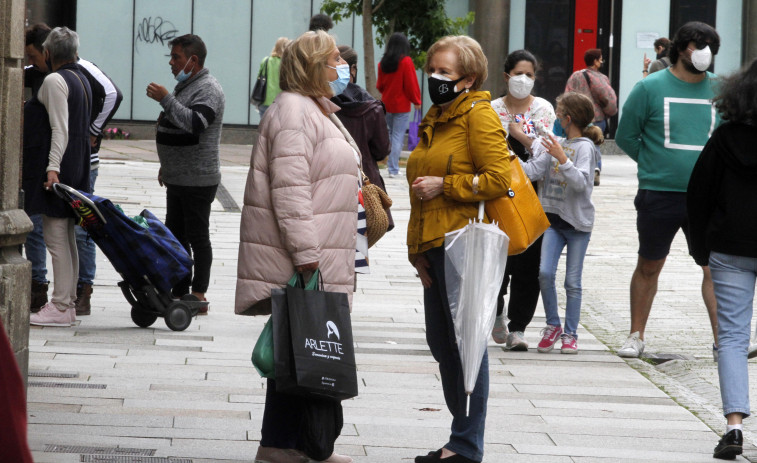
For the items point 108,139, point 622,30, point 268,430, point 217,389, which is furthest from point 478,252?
point 622,30

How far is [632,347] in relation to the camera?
24.7 feet

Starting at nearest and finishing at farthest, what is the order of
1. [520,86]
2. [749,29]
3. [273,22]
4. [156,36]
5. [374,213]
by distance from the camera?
[374,213] → [520,86] → [156,36] → [273,22] → [749,29]

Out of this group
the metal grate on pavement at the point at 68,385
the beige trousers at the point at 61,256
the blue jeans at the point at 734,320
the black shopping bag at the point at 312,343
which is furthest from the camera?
the beige trousers at the point at 61,256

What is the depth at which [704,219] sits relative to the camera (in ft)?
17.5

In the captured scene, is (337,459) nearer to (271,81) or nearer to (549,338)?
(549,338)

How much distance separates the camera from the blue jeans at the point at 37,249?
8117 millimetres

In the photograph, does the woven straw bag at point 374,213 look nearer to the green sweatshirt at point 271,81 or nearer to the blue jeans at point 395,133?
the green sweatshirt at point 271,81

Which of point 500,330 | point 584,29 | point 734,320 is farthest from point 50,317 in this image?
point 584,29

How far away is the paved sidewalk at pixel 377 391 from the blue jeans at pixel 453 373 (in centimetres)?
35

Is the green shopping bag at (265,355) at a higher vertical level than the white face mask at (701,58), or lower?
lower

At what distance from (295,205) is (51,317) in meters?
3.62

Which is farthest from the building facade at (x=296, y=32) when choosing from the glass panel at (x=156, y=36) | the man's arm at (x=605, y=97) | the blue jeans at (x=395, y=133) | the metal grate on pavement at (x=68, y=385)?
the metal grate on pavement at (x=68, y=385)

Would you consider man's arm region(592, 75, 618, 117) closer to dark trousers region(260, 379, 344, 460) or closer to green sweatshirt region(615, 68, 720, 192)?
green sweatshirt region(615, 68, 720, 192)

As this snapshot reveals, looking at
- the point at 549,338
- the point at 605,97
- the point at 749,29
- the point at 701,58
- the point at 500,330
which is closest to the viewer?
the point at 701,58
